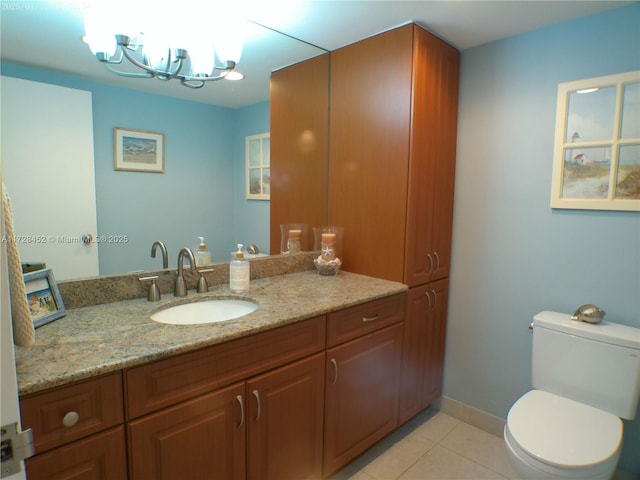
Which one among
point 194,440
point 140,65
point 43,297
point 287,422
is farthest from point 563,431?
point 140,65

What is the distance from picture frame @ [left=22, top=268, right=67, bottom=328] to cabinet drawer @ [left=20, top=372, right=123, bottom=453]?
0.40 metres

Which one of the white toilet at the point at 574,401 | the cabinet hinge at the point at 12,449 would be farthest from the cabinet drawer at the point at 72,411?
the white toilet at the point at 574,401

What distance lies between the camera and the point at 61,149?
1.43 metres

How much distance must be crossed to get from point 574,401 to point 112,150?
231 cm

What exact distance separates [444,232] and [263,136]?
3.94ft

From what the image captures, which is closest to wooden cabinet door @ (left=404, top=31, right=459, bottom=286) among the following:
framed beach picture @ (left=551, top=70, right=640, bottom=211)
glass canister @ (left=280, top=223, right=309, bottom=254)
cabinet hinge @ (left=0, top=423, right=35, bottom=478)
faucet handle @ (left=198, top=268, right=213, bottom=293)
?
framed beach picture @ (left=551, top=70, right=640, bottom=211)

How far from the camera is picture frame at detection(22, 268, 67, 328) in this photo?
1.24 m

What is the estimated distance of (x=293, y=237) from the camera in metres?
2.29

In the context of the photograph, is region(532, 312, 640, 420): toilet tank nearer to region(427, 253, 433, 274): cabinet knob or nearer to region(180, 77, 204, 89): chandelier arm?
region(427, 253, 433, 274): cabinet knob

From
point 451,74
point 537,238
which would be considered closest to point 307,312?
point 537,238

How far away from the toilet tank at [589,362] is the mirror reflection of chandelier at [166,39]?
1.97 m

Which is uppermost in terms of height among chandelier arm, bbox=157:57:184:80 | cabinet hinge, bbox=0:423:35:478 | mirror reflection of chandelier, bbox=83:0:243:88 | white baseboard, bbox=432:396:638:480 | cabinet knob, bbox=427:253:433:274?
mirror reflection of chandelier, bbox=83:0:243:88

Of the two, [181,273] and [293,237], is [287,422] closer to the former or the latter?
[181,273]

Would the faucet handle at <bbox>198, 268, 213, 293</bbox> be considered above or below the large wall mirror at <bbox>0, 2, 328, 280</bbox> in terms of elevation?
below
